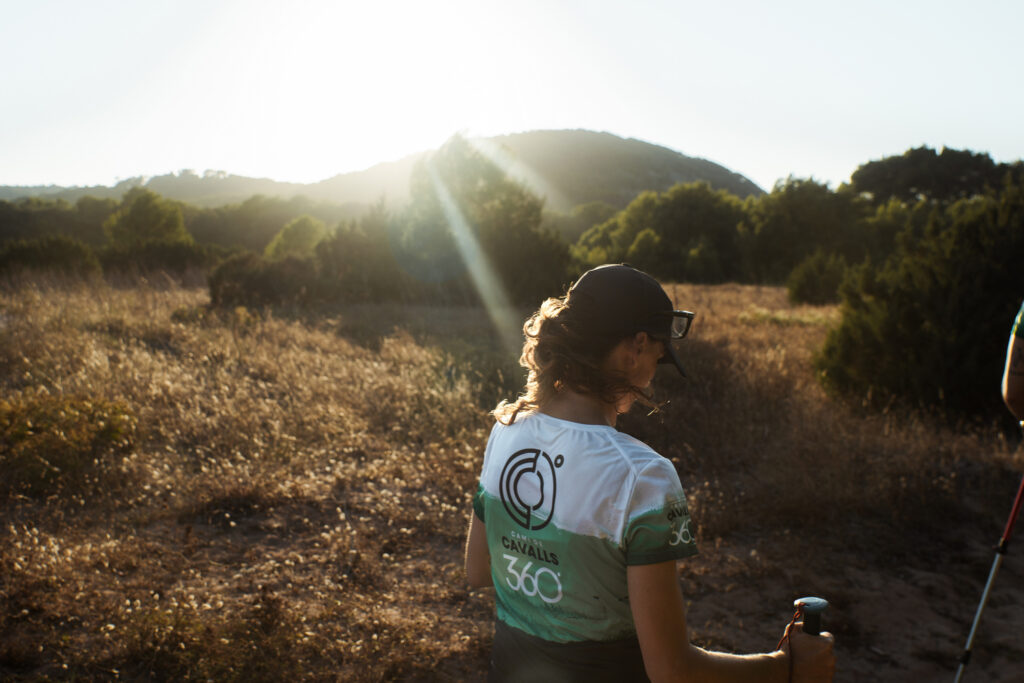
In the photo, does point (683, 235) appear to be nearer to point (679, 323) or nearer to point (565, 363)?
point (679, 323)

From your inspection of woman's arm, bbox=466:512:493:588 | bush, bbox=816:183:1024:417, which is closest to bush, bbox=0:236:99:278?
bush, bbox=816:183:1024:417

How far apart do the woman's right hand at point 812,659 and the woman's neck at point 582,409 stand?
0.63 metres

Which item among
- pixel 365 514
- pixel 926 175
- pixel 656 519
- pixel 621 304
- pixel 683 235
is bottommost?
pixel 365 514

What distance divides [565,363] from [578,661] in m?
0.66

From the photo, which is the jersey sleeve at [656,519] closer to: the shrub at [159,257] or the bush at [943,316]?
the bush at [943,316]

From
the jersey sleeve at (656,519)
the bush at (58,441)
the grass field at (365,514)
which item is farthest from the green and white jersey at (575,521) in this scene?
the bush at (58,441)

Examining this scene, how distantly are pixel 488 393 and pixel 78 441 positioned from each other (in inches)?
168

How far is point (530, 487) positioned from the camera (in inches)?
54.0

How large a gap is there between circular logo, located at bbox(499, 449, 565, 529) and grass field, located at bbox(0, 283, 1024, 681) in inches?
86.6

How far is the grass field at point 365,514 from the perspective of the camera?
130 inches

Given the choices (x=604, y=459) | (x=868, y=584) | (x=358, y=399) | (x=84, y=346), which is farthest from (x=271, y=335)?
(x=604, y=459)

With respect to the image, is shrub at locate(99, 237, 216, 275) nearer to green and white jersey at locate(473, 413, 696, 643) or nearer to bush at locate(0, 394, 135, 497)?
bush at locate(0, 394, 135, 497)

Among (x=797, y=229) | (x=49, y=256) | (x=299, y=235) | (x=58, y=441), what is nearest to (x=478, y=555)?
(x=58, y=441)

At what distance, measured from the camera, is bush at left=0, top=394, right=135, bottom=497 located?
4840 mm
